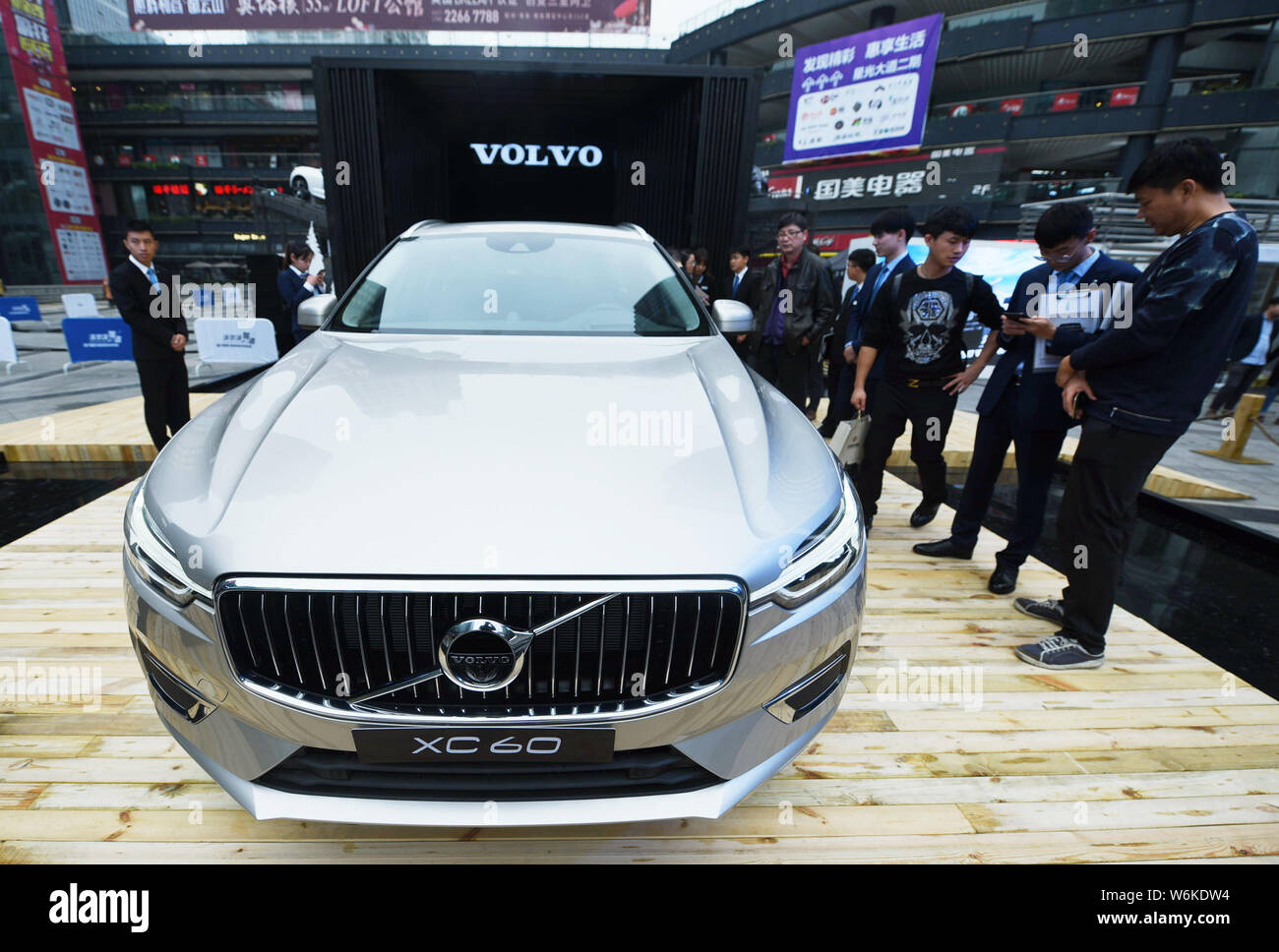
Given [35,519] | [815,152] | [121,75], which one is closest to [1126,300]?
[35,519]

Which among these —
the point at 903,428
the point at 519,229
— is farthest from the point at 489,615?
the point at 903,428

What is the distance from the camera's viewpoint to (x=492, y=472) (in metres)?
1.41

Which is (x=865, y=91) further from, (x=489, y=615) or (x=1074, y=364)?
(x=489, y=615)

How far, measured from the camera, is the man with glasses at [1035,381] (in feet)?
8.59

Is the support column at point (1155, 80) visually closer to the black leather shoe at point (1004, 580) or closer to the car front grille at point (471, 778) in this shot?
the black leather shoe at point (1004, 580)

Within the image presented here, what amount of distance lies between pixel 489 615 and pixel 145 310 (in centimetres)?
440

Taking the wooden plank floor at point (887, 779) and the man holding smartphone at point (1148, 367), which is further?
the man holding smartphone at point (1148, 367)

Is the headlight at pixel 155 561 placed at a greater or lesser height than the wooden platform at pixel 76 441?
greater

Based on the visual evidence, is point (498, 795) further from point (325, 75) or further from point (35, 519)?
point (325, 75)

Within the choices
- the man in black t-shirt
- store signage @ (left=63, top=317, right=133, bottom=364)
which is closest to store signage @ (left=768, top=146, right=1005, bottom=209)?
store signage @ (left=63, top=317, right=133, bottom=364)

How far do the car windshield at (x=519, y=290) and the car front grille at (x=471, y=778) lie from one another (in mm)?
1453

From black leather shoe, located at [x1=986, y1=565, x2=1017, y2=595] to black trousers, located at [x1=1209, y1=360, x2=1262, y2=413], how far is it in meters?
6.60

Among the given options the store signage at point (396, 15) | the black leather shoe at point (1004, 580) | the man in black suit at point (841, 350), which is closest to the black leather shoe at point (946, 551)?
the black leather shoe at point (1004, 580)

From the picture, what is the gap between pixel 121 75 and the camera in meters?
32.9
